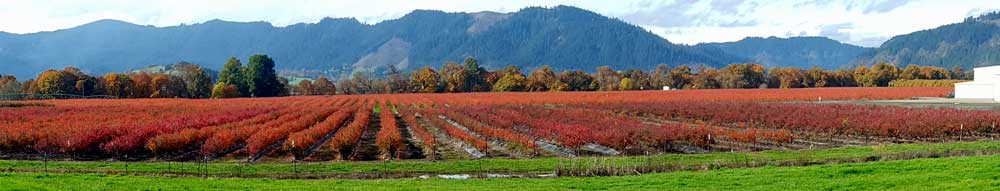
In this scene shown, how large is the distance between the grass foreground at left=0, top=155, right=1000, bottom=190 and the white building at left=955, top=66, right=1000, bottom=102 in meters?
57.3

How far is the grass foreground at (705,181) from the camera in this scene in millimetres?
14938

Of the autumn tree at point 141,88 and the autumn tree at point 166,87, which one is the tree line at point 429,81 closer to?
the autumn tree at point 141,88

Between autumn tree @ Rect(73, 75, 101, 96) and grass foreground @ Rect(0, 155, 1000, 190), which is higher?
autumn tree @ Rect(73, 75, 101, 96)

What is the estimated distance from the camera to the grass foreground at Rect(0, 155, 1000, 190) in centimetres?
1494

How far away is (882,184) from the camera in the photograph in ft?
49.9

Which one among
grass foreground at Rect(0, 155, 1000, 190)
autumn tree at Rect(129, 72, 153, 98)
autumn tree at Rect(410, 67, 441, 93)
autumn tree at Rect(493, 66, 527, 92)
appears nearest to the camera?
grass foreground at Rect(0, 155, 1000, 190)

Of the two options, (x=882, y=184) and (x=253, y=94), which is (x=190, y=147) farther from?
(x=253, y=94)

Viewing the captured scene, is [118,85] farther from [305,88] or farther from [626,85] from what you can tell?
[626,85]

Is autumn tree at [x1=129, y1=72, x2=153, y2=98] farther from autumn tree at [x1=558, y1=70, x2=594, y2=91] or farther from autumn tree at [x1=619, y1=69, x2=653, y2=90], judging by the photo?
autumn tree at [x1=619, y1=69, x2=653, y2=90]

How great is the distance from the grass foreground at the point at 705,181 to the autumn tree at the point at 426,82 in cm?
10673

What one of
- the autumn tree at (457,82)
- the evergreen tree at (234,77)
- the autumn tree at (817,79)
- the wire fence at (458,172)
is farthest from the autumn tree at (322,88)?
the wire fence at (458,172)

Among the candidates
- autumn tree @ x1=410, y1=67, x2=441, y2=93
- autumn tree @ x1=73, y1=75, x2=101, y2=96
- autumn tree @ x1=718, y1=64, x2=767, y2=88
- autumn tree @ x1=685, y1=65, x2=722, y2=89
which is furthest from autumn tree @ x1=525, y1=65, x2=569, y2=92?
autumn tree @ x1=73, y1=75, x2=101, y2=96

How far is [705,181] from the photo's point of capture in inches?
666

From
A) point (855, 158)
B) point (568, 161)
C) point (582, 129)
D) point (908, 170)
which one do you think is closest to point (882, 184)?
point (908, 170)
